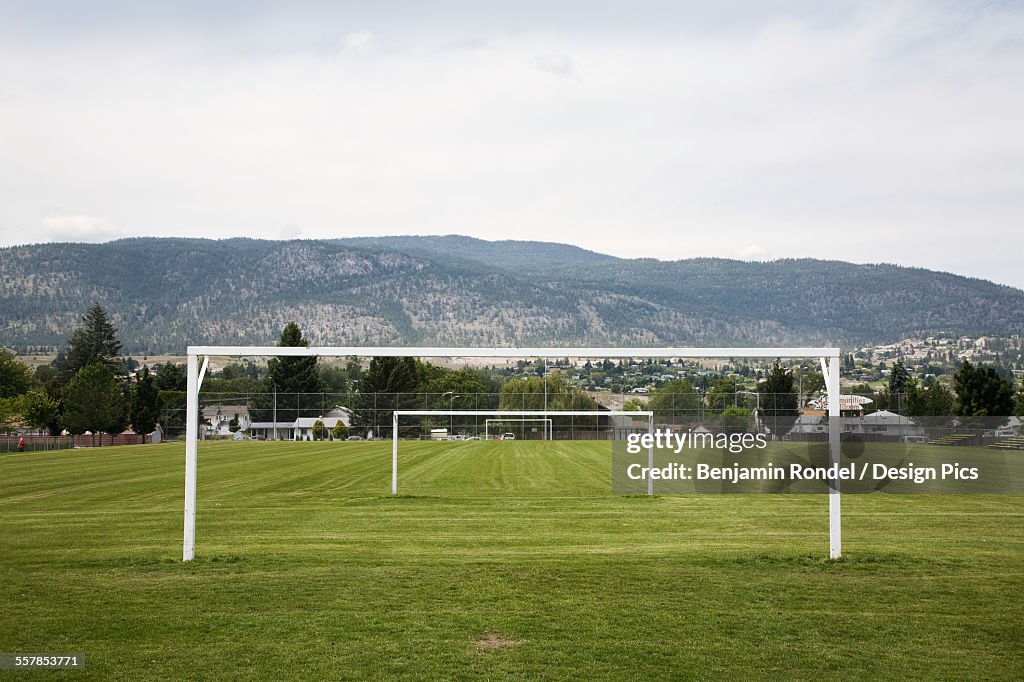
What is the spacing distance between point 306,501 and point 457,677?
12632mm

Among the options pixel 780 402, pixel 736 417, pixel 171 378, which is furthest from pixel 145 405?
pixel 780 402

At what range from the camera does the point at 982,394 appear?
4978 centimetres

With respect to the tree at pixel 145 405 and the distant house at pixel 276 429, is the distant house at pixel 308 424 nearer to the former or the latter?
the distant house at pixel 276 429

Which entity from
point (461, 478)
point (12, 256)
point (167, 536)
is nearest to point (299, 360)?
point (461, 478)

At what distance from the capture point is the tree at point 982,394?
49125mm

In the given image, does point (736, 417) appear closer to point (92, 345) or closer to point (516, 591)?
point (516, 591)

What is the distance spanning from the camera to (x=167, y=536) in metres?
12.5

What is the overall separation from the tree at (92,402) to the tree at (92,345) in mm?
23929

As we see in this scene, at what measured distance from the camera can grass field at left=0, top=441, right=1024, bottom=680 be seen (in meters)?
6.41

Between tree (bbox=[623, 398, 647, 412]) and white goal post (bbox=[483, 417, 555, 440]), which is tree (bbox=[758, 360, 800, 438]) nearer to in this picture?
tree (bbox=[623, 398, 647, 412])

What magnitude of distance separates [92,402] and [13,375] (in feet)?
102

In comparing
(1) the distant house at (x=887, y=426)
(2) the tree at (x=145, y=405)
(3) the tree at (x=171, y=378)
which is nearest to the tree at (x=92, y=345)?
(3) the tree at (x=171, y=378)

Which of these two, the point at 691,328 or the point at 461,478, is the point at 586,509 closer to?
the point at 461,478

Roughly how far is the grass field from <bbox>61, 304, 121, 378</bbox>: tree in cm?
7092
